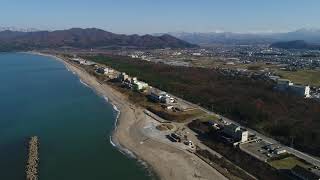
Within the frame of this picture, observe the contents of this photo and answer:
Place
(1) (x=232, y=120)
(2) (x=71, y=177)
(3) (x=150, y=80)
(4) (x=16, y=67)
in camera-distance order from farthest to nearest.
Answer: (4) (x=16, y=67), (3) (x=150, y=80), (1) (x=232, y=120), (2) (x=71, y=177)

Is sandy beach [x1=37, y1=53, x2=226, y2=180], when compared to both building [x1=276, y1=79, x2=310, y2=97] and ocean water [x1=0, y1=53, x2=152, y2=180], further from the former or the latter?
building [x1=276, y1=79, x2=310, y2=97]

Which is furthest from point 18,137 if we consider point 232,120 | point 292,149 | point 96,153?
point 292,149

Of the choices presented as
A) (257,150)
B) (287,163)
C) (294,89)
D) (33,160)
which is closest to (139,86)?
(294,89)

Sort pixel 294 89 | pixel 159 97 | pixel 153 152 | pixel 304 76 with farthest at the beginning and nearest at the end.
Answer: pixel 304 76, pixel 294 89, pixel 159 97, pixel 153 152

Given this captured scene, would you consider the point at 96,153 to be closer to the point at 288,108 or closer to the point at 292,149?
the point at 292,149

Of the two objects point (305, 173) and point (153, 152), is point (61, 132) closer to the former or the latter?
point (153, 152)

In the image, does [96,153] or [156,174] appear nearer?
[156,174]

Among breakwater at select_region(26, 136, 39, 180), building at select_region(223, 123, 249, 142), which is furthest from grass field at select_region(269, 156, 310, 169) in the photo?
breakwater at select_region(26, 136, 39, 180)
